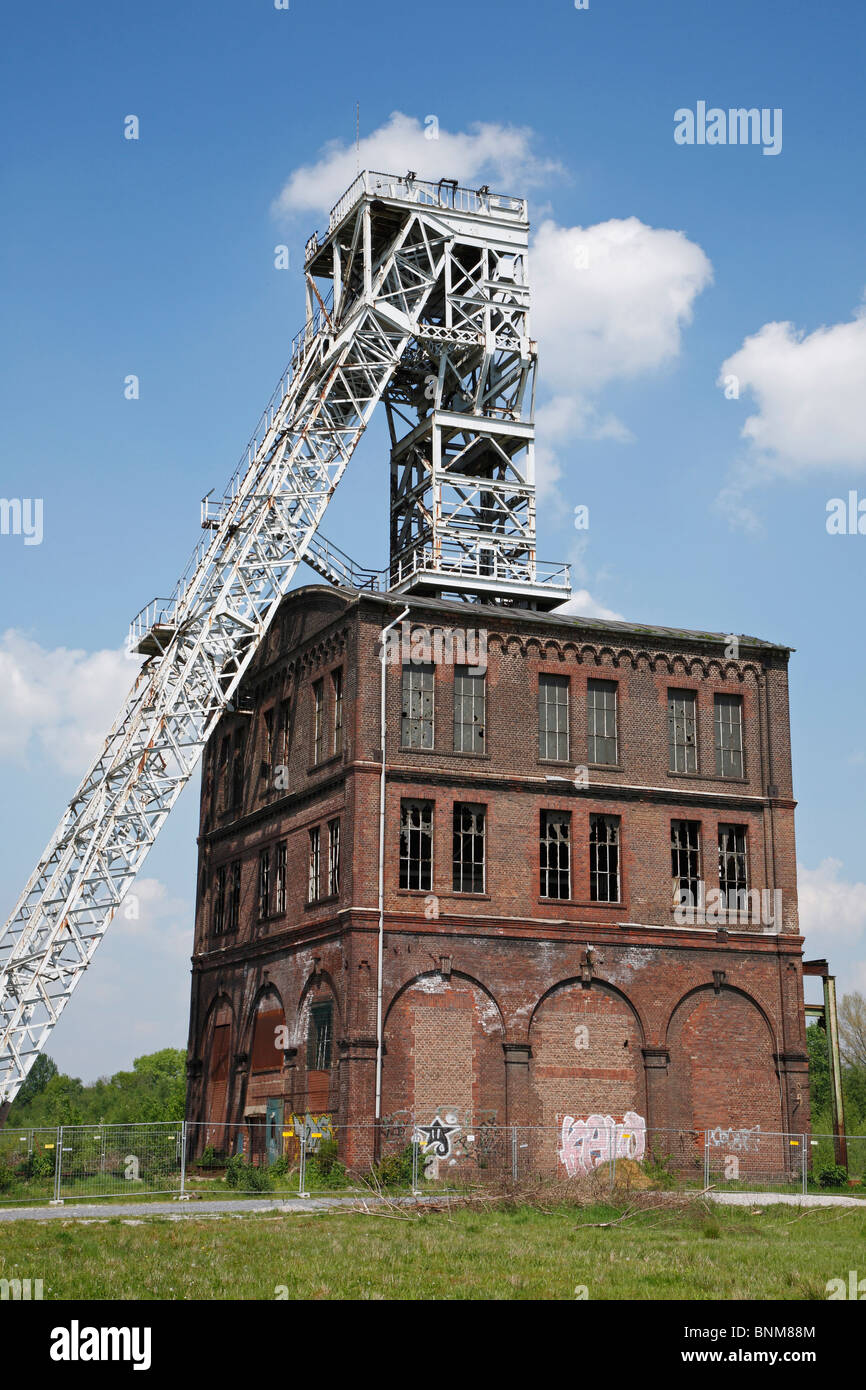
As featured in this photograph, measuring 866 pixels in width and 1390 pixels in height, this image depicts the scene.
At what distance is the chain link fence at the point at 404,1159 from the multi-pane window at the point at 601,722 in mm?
9308

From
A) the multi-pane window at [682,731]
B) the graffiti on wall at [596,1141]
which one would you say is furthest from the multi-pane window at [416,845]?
the multi-pane window at [682,731]

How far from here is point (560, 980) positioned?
117 ft

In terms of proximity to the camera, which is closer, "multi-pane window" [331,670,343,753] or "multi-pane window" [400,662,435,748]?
"multi-pane window" [400,662,435,748]

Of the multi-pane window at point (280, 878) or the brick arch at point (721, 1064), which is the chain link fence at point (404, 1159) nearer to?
the brick arch at point (721, 1064)

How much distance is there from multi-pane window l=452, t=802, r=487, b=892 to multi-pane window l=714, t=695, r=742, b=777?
734cm

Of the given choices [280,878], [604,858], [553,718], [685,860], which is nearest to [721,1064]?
[685,860]

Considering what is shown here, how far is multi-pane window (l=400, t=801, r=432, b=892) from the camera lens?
3553 centimetres

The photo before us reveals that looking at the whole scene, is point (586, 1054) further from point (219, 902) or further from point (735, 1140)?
point (219, 902)

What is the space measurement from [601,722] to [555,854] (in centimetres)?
395

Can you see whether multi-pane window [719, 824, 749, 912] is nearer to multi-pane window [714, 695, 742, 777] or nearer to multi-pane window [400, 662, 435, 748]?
multi-pane window [714, 695, 742, 777]

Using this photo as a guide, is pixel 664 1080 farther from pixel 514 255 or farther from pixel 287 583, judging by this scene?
pixel 514 255

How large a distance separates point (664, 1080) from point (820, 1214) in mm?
11011

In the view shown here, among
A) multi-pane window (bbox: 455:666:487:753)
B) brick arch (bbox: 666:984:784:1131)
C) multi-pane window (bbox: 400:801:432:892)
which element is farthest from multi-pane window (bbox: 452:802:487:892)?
brick arch (bbox: 666:984:784:1131)
